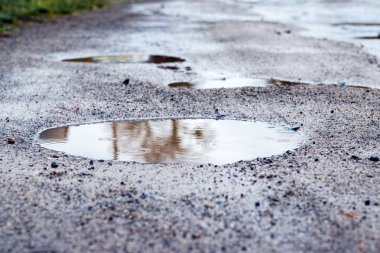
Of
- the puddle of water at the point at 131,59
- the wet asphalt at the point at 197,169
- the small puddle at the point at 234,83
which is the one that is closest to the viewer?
the wet asphalt at the point at 197,169

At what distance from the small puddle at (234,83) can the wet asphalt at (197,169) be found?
1.04 feet

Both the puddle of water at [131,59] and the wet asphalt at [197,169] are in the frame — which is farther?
the puddle of water at [131,59]

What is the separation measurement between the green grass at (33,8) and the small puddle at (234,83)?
9.00m

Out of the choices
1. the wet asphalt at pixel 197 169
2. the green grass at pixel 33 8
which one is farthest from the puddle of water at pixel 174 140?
the green grass at pixel 33 8

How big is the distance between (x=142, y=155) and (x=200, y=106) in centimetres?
241

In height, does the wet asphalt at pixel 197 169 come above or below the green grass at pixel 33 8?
above

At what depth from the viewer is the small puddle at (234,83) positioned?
37.5 ft

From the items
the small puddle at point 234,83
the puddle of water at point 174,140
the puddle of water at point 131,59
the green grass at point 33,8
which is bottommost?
the green grass at point 33,8

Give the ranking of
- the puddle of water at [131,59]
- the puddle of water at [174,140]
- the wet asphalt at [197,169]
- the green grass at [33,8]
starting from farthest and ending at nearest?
1. the green grass at [33,8]
2. the puddle of water at [131,59]
3. the puddle of water at [174,140]
4. the wet asphalt at [197,169]

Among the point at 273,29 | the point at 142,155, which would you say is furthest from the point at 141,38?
the point at 142,155

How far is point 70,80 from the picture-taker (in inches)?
480

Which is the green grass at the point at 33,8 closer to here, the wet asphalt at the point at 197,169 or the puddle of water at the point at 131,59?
the puddle of water at the point at 131,59

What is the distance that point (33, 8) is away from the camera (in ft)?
80.3

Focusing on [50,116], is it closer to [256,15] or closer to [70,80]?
[70,80]
